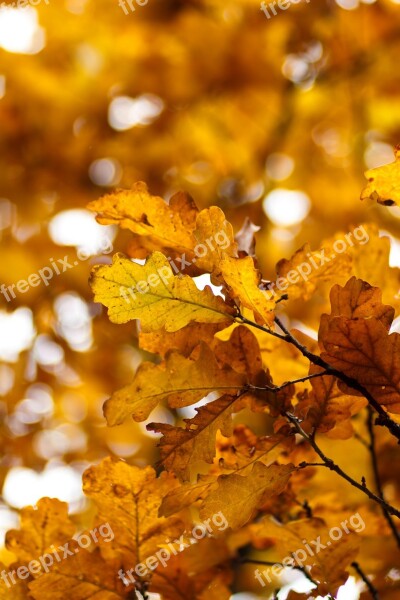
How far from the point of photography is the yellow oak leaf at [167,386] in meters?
0.58

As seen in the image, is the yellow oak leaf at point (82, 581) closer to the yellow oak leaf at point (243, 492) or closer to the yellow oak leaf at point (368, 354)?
the yellow oak leaf at point (243, 492)

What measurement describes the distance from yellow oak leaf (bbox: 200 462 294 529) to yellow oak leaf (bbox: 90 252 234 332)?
152 mm

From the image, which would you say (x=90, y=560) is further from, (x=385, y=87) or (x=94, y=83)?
(x=385, y=87)

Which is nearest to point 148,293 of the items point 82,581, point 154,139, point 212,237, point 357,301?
point 212,237

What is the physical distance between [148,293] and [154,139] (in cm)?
195

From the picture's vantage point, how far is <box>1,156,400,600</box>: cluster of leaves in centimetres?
57

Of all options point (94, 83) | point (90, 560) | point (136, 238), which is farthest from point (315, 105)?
point (90, 560)

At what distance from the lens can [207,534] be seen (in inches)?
35.0

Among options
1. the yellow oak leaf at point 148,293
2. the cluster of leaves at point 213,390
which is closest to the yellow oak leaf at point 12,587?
the cluster of leaves at point 213,390

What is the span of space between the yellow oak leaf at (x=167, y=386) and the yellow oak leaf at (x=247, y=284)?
6 cm

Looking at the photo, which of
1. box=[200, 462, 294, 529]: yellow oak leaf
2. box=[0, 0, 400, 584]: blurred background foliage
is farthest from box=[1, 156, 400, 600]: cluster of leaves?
box=[0, 0, 400, 584]: blurred background foliage

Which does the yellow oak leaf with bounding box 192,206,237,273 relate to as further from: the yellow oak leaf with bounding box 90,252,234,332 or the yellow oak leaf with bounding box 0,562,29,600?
the yellow oak leaf with bounding box 0,562,29,600

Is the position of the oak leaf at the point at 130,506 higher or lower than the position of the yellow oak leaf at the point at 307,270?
lower

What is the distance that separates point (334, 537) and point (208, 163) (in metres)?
2.05
